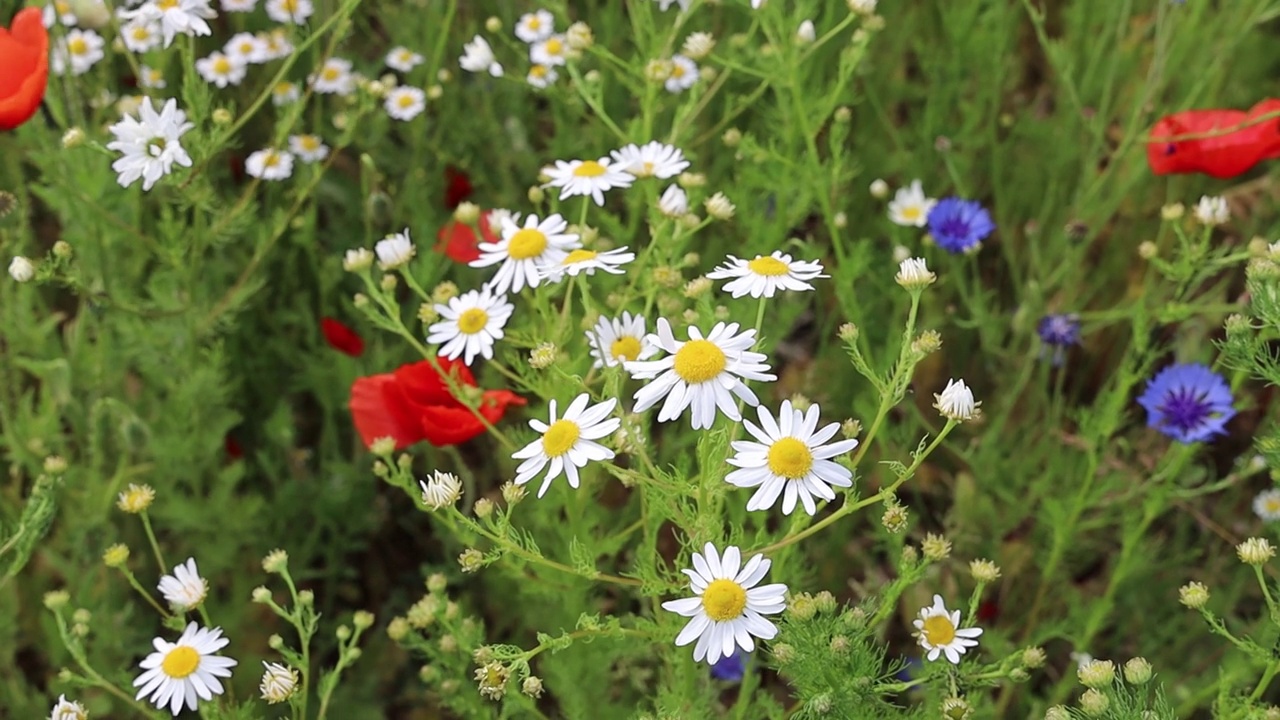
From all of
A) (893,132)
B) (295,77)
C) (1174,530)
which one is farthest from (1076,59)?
(295,77)

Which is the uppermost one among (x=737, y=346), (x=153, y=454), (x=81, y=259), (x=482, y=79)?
(x=737, y=346)

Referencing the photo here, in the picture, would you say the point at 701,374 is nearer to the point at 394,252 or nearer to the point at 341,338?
the point at 394,252

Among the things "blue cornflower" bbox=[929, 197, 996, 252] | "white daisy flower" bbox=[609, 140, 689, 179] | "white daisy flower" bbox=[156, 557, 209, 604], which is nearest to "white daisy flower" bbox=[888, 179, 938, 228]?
"blue cornflower" bbox=[929, 197, 996, 252]

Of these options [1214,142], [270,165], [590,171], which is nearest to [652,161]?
[590,171]

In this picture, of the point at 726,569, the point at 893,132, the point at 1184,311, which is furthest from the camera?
the point at 893,132

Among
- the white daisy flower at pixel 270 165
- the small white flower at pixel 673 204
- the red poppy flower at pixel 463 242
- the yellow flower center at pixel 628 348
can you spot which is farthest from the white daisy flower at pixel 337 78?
the yellow flower center at pixel 628 348

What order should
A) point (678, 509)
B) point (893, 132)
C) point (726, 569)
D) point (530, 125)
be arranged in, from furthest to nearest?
point (530, 125)
point (893, 132)
point (678, 509)
point (726, 569)

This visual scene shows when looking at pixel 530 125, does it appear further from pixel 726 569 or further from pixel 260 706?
pixel 726 569

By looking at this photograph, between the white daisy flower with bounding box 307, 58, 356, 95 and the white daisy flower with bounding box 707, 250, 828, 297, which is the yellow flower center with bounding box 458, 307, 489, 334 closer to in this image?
the white daisy flower with bounding box 707, 250, 828, 297
